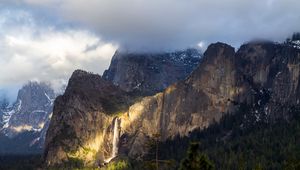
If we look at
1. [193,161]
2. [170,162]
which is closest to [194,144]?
[193,161]

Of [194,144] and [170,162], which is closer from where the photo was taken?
[170,162]

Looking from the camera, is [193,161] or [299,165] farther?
[299,165]

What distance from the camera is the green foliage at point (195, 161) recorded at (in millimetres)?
59500

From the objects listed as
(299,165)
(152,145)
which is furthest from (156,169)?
(299,165)

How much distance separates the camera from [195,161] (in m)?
59.6

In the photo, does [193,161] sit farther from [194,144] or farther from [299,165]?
[299,165]

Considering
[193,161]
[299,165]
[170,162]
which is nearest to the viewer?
[170,162]

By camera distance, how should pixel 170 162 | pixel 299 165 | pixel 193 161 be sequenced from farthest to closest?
pixel 299 165, pixel 193 161, pixel 170 162

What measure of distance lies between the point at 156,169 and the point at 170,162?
610 centimetres

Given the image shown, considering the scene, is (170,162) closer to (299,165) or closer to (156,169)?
(156,169)

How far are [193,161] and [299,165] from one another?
3618 centimetres

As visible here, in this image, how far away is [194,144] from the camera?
59.7 metres

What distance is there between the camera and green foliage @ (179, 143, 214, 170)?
59.5 m

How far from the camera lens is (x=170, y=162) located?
54.3 meters
